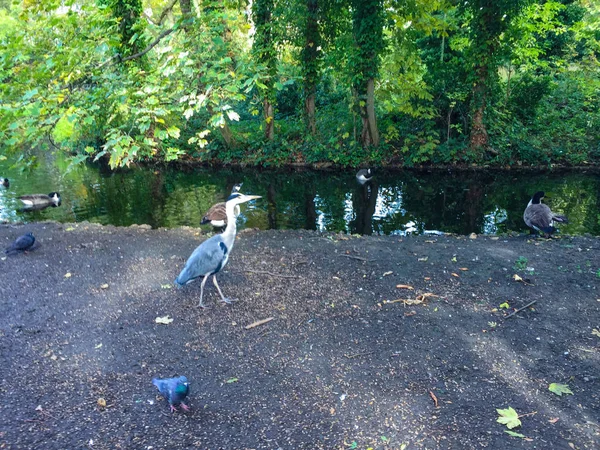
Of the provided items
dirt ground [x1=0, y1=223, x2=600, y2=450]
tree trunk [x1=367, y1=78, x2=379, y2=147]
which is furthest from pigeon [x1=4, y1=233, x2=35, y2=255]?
tree trunk [x1=367, y1=78, x2=379, y2=147]

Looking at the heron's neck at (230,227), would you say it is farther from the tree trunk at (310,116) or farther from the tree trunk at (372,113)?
the tree trunk at (310,116)

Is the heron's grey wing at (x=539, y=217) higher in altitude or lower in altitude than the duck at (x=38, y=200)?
lower

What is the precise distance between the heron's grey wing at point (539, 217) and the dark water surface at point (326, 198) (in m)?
1.85

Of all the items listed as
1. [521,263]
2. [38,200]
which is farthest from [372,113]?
[38,200]

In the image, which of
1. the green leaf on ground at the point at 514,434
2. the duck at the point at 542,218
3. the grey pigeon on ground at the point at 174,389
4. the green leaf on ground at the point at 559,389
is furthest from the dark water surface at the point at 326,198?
the green leaf on ground at the point at 514,434

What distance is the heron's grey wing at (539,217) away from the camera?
9672 millimetres

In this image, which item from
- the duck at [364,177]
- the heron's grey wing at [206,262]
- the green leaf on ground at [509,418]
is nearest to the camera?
the green leaf on ground at [509,418]

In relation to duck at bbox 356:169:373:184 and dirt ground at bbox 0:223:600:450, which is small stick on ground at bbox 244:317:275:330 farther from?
duck at bbox 356:169:373:184

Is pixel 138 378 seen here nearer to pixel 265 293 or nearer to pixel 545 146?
pixel 265 293

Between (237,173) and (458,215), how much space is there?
35.6 feet

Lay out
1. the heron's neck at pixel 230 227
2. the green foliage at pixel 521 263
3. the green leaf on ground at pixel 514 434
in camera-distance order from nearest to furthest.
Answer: the green leaf on ground at pixel 514 434 → the heron's neck at pixel 230 227 → the green foliage at pixel 521 263

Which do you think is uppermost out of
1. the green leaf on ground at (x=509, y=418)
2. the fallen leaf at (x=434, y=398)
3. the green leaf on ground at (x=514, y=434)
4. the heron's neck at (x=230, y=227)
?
the heron's neck at (x=230, y=227)

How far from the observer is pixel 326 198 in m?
15.6

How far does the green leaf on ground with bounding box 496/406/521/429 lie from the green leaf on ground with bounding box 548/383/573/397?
2.12 ft
